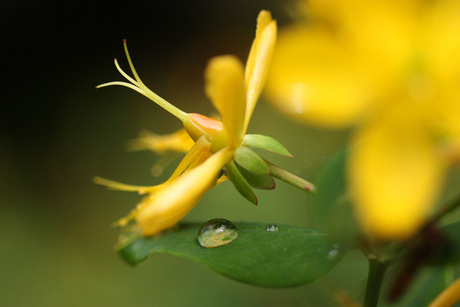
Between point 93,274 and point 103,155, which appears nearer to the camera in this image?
point 93,274

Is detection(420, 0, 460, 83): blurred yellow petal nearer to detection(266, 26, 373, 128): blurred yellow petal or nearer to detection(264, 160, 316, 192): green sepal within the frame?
detection(266, 26, 373, 128): blurred yellow petal

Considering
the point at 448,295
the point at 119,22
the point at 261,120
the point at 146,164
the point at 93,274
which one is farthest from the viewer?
the point at 119,22

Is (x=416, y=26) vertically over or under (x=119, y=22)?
under

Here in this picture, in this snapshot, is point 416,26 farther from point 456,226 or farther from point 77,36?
point 77,36

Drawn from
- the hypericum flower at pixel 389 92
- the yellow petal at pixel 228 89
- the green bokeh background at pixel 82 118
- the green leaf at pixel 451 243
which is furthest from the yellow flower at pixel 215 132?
the green bokeh background at pixel 82 118

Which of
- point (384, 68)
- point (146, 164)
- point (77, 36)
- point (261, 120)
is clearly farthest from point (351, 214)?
point (77, 36)

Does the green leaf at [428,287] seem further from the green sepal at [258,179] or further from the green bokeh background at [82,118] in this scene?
the green bokeh background at [82,118]

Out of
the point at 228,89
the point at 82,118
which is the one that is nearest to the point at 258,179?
the point at 228,89
